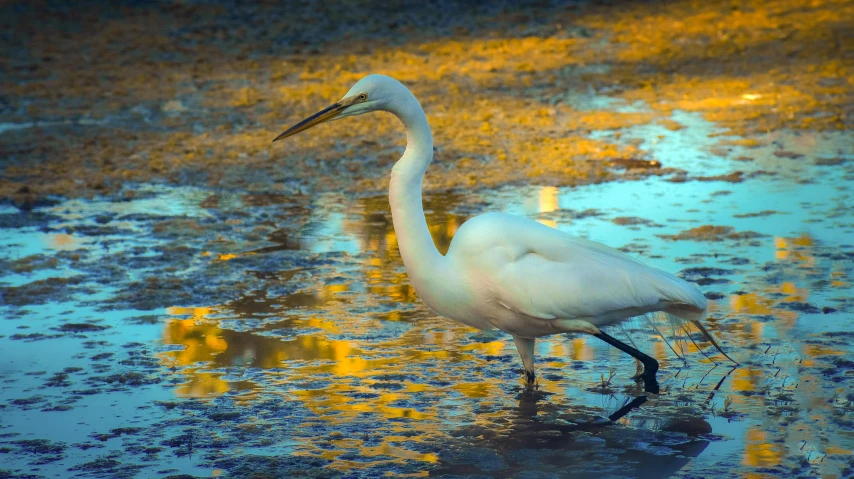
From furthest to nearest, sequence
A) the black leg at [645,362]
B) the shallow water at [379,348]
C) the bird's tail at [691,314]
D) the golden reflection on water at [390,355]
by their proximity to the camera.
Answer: the bird's tail at [691,314] < the black leg at [645,362] < the golden reflection on water at [390,355] < the shallow water at [379,348]

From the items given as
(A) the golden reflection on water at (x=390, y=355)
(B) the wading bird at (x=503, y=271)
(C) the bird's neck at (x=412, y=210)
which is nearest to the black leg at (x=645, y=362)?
(B) the wading bird at (x=503, y=271)

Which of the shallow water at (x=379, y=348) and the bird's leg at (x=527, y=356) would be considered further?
the bird's leg at (x=527, y=356)

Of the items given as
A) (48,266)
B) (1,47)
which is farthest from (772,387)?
(1,47)

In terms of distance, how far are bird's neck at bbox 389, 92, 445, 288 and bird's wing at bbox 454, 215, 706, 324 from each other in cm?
20

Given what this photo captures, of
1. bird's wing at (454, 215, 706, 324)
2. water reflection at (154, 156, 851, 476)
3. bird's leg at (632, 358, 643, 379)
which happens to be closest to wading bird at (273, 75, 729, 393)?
bird's wing at (454, 215, 706, 324)

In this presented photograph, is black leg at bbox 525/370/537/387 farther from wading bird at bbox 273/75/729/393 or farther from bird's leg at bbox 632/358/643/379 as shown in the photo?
bird's leg at bbox 632/358/643/379

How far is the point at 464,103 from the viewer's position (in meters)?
9.63

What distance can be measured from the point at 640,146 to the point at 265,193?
107 inches

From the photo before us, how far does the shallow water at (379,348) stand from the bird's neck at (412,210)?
52 cm

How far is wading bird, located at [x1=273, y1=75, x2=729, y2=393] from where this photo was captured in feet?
13.6

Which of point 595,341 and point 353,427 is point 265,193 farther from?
point 353,427

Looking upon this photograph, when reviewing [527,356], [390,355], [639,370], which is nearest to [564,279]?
[527,356]

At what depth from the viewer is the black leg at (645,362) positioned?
423cm

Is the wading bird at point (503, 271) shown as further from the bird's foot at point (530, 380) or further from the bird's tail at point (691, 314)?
the bird's foot at point (530, 380)
